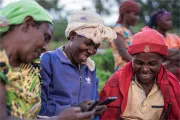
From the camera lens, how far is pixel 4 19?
2828 millimetres

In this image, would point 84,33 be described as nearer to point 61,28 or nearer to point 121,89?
point 121,89

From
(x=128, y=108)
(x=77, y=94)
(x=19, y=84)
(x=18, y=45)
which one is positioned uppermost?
(x=18, y=45)

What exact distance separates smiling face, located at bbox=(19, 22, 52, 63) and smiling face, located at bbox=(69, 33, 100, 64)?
2.78ft

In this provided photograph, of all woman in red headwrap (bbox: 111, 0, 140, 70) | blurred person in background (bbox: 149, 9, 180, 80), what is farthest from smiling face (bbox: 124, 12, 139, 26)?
blurred person in background (bbox: 149, 9, 180, 80)

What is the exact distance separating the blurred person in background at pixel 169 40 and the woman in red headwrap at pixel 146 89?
242 cm

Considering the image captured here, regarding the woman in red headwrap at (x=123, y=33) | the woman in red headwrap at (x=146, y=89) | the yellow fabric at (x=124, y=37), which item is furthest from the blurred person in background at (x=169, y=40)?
the woman in red headwrap at (x=146, y=89)

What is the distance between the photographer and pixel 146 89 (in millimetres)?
4391

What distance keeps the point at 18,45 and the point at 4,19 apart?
21 cm

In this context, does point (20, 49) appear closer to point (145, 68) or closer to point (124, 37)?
point (145, 68)

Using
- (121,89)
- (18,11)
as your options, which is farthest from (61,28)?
(18,11)

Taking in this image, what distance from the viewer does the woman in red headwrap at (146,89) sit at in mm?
4211

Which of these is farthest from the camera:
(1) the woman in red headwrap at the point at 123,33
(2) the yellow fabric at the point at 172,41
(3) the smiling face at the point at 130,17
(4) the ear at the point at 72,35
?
(2) the yellow fabric at the point at 172,41

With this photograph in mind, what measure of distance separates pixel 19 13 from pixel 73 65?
3.73ft

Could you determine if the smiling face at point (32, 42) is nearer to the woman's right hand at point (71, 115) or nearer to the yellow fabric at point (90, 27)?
the woman's right hand at point (71, 115)
